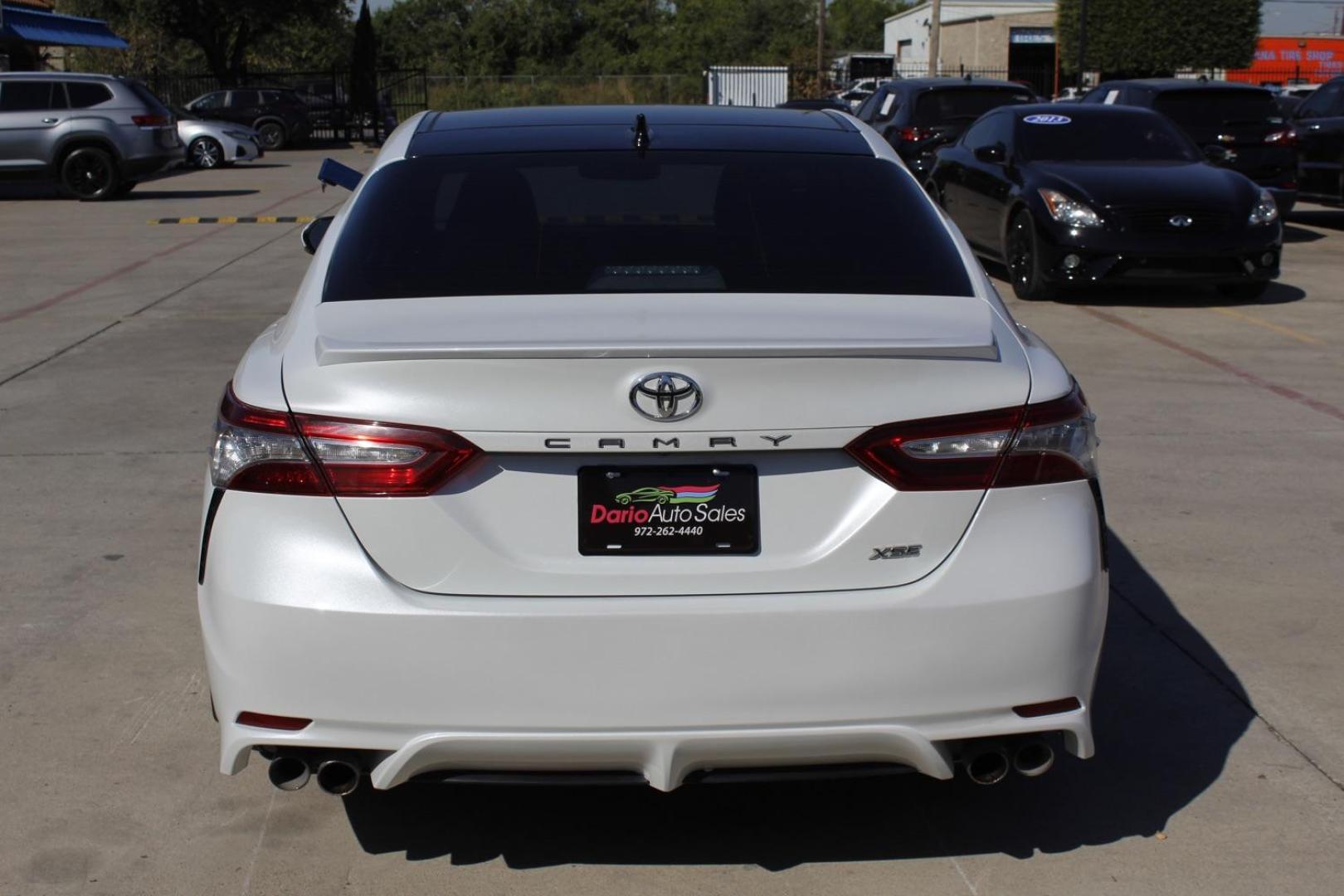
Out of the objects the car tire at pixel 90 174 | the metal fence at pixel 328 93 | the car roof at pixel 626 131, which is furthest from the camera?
the metal fence at pixel 328 93

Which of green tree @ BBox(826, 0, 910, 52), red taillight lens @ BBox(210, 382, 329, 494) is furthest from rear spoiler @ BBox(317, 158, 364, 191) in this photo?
green tree @ BBox(826, 0, 910, 52)

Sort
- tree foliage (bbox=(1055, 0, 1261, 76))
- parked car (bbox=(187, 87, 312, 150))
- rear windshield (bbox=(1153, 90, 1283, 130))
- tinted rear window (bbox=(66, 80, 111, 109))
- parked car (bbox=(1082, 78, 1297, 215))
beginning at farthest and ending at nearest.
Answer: tree foliage (bbox=(1055, 0, 1261, 76)) < parked car (bbox=(187, 87, 312, 150)) < tinted rear window (bbox=(66, 80, 111, 109)) < rear windshield (bbox=(1153, 90, 1283, 130)) < parked car (bbox=(1082, 78, 1297, 215))

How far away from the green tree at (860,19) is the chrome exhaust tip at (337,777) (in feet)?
451

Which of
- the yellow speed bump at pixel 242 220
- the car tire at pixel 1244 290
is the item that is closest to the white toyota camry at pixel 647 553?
the car tire at pixel 1244 290

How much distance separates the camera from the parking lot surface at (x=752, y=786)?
352cm

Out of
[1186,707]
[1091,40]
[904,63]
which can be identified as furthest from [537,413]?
[904,63]

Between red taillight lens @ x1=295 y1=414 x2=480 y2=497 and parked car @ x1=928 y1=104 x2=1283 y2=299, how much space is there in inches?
377

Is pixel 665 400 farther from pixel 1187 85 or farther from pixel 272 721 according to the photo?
pixel 1187 85

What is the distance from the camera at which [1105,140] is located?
1328cm

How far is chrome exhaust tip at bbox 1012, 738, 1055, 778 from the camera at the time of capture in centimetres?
328

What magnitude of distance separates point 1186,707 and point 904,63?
83.9 m

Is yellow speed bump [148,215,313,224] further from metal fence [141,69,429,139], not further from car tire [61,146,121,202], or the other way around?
metal fence [141,69,429,139]

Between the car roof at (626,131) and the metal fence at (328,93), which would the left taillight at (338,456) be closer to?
the car roof at (626,131)

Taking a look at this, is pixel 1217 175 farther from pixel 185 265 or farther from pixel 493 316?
pixel 493 316
